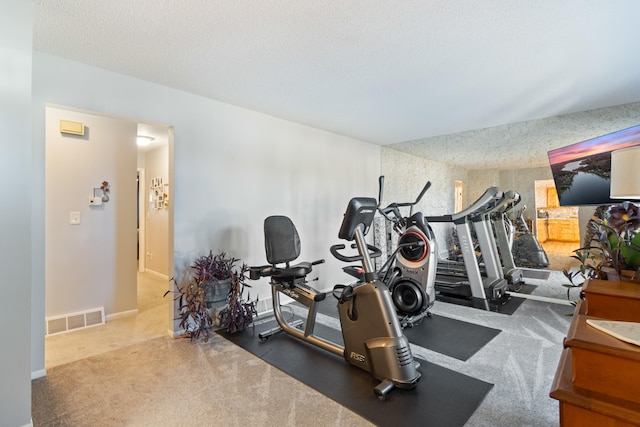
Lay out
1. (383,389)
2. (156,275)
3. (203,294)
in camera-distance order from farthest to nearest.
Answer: (156,275)
(203,294)
(383,389)

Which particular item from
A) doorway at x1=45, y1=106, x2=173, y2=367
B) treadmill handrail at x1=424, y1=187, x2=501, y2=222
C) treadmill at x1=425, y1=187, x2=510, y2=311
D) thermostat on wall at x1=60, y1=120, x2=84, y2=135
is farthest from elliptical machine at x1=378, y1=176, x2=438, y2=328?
thermostat on wall at x1=60, y1=120, x2=84, y2=135

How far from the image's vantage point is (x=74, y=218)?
11.0 feet

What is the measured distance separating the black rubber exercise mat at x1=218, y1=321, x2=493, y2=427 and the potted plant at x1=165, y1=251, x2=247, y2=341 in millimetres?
441

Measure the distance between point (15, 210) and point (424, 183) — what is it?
4576 mm

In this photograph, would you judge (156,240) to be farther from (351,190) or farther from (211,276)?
(351,190)

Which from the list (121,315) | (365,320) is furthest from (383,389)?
(121,315)

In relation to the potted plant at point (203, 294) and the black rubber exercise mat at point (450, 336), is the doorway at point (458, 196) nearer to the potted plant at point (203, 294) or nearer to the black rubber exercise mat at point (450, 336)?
the black rubber exercise mat at point (450, 336)

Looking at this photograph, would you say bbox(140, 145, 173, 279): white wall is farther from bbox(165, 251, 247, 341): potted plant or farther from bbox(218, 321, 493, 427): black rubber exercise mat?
bbox(218, 321, 493, 427): black rubber exercise mat

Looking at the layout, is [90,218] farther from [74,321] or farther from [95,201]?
[74,321]

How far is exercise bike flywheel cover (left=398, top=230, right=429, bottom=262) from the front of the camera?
3.33 meters

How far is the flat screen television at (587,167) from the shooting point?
3.13 metres

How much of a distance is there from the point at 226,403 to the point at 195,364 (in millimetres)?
627

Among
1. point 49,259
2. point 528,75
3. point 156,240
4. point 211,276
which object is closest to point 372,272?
point 211,276

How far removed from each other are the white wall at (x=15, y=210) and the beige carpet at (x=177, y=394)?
0.33 metres
